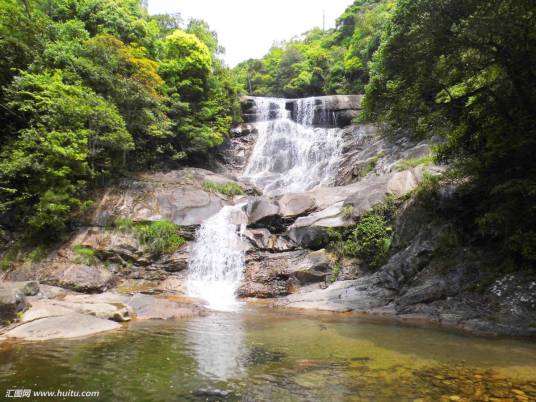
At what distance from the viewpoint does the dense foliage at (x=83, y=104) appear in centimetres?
1493

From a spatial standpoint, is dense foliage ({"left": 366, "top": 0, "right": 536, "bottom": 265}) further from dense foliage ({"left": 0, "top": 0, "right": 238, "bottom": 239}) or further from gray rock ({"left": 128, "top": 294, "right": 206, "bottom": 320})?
dense foliage ({"left": 0, "top": 0, "right": 238, "bottom": 239})

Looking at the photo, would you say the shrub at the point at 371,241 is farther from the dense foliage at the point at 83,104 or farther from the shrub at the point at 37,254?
the shrub at the point at 37,254

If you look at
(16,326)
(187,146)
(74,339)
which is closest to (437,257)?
(74,339)

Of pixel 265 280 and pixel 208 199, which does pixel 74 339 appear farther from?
pixel 208 199

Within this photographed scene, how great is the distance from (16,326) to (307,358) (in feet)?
19.9

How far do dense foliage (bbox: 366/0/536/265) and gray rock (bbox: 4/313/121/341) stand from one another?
9331mm

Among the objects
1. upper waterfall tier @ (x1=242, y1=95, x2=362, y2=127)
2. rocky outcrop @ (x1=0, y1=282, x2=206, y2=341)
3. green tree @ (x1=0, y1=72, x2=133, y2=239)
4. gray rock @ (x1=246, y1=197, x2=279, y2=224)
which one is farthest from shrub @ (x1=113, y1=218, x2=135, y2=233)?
upper waterfall tier @ (x1=242, y1=95, x2=362, y2=127)

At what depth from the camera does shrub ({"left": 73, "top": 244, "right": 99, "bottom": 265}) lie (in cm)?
1426

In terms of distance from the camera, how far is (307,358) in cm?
540

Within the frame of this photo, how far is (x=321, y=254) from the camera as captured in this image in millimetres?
13648

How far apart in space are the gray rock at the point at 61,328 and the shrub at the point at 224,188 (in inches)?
498

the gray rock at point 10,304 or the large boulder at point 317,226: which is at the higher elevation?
the large boulder at point 317,226

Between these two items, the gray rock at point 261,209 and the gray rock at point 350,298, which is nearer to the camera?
the gray rock at point 350,298

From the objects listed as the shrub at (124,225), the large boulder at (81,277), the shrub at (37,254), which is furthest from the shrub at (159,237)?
the shrub at (37,254)
